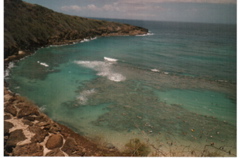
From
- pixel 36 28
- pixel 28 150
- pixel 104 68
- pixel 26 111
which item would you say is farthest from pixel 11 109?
pixel 36 28

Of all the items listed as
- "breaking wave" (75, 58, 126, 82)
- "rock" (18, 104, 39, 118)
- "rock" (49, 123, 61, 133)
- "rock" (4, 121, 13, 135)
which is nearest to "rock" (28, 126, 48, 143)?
"rock" (49, 123, 61, 133)

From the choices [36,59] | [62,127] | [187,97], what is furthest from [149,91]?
[36,59]

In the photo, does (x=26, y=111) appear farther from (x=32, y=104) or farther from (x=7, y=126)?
(x=7, y=126)

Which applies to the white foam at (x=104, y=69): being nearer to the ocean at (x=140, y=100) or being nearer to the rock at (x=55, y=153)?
the ocean at (x=140, y=100)

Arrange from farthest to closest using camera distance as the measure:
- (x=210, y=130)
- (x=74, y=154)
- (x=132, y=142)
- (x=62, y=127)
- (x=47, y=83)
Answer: (x=47, y=83) → (x=210, y=130) → (x=62, y=127) → (x=132, y=142) → (x=74, y=154)

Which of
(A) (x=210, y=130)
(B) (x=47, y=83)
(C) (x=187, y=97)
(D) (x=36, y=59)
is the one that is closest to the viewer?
(A) (x=210, y=130)

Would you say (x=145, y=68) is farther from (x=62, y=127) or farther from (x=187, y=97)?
(x=62, y=127)

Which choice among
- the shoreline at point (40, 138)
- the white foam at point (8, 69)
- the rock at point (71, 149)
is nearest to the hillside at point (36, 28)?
the white foam at point (8, 69)
